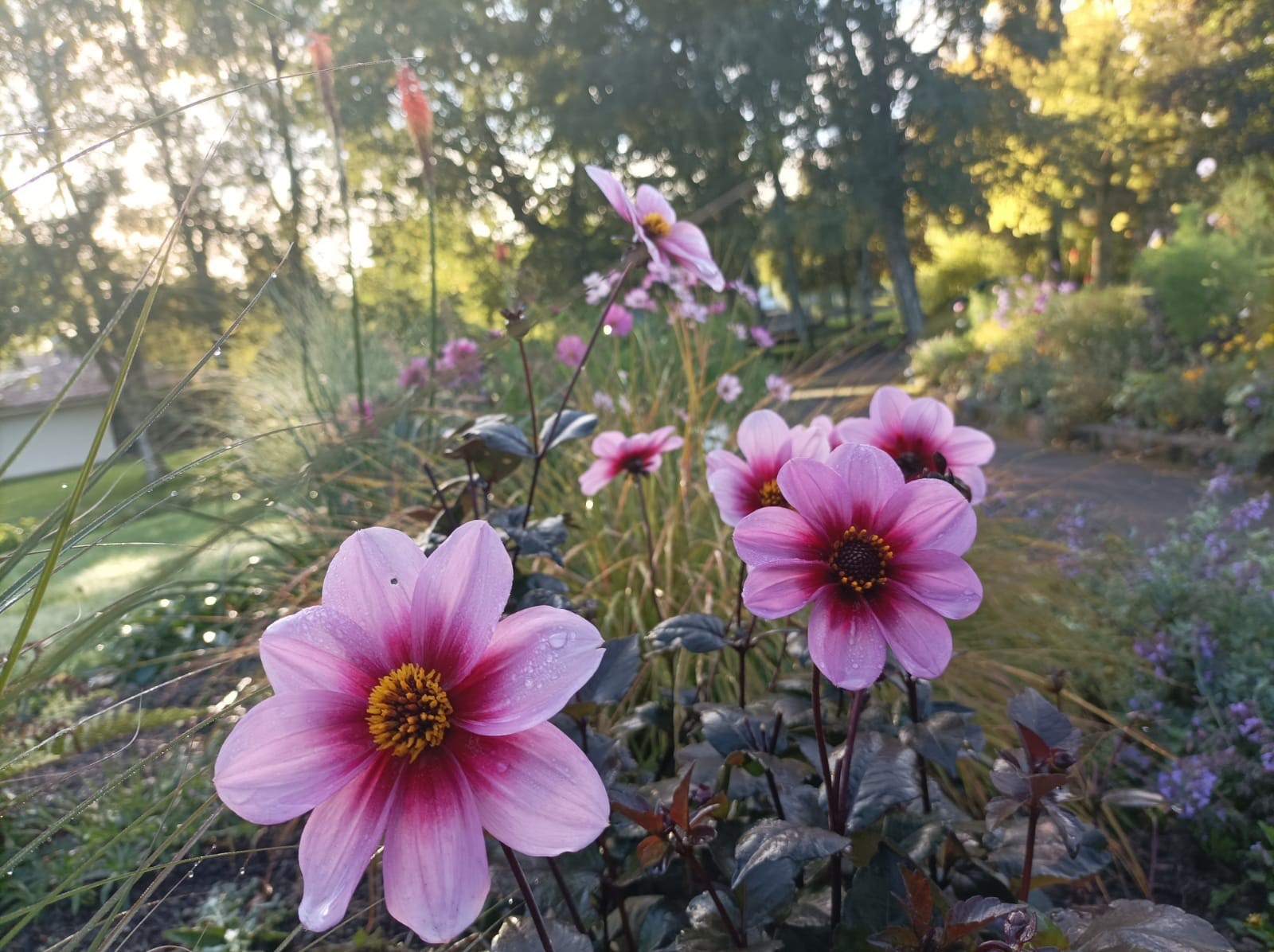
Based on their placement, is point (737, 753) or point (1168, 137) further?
point (1168, 137)

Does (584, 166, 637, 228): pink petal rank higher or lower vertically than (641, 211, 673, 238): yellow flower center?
higher

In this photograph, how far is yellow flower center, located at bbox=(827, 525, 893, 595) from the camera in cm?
76

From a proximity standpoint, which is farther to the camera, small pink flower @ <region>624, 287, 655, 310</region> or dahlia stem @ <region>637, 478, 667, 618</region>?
small pink flower @ <region>624, 287, 655, 310</region>

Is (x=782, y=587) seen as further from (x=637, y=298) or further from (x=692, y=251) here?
(x=637, y=298)

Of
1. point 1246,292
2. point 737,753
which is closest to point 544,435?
point 737,753

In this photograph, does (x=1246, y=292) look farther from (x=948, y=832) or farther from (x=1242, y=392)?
(x=948, y=832)

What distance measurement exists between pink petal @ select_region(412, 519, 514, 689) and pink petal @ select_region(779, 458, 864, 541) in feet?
0.94

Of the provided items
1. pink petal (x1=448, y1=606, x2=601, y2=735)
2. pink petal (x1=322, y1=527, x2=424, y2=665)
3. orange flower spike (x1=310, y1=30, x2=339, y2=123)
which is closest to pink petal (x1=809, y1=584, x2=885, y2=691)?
pink petal (x1=448, y1=606, x2=601, y2=735)

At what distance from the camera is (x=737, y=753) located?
878 mm

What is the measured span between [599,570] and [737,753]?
133 centimetres

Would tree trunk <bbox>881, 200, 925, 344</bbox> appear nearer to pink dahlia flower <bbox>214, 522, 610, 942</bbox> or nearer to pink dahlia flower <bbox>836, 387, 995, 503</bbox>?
pink dahlia flower <bbox>836, 387, 995, 503</bbox>

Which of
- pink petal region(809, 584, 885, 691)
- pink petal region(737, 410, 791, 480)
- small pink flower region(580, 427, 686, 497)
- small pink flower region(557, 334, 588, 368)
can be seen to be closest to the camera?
pink petal region(809, 584, 885, 691)

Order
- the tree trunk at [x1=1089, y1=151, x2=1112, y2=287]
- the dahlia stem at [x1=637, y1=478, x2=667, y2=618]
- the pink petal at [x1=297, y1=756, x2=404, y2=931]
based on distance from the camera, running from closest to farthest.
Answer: the pink petal at [x1=297, y1=756, x2=404, y2=931], the dahlia stem at [x1=637, y1=478, x2=667, y2=618], the tree trunk at [x1=1089, y1=151, x2=1112, y2=287]

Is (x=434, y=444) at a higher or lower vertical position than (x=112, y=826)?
higher
